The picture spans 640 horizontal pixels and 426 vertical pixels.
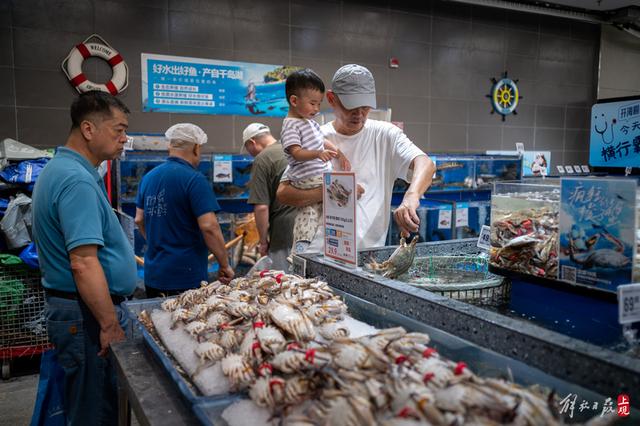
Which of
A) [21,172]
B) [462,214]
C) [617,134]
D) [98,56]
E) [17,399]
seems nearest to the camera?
[617,134]

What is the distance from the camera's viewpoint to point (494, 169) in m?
6.91

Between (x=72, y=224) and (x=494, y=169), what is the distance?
582 cm

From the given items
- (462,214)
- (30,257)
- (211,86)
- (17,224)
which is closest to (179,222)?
(30,257)

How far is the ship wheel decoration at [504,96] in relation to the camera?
867 cm

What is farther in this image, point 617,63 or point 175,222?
point 617,63

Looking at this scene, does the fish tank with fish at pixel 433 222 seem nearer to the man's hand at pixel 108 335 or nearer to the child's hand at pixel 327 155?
the child's hand at pixel 327 155

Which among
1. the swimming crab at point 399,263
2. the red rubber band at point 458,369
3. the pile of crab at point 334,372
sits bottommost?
the pile of crab at point 334,372

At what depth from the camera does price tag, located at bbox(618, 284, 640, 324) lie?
3.67ft

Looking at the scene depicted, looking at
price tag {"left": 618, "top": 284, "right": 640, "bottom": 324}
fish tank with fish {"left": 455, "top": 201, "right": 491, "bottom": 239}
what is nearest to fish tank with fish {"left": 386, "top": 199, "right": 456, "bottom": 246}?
fish tank with fish {"left": 455, "top": 201, "right": 491, "bottom": 239}

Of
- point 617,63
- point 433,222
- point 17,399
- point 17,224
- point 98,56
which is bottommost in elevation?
point 17,399

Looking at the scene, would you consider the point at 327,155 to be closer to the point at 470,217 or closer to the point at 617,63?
the point at 470,217

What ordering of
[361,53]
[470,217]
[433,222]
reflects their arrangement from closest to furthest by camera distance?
[433,222] → [470,217] → [361,53]

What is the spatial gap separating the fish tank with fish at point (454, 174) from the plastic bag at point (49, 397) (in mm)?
4930

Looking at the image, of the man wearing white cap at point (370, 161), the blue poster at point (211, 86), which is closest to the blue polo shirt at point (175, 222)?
the man wearing white cap at point (370, 161)
